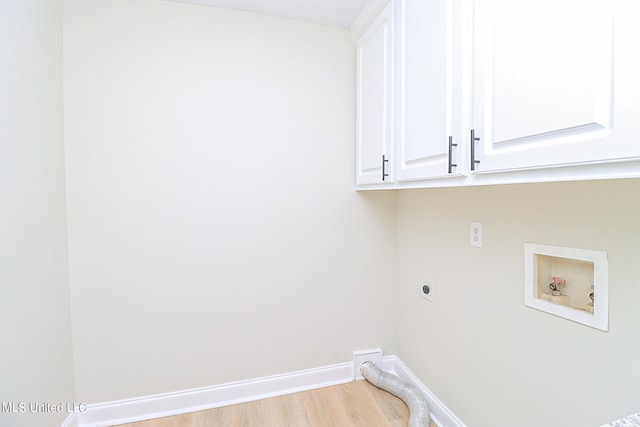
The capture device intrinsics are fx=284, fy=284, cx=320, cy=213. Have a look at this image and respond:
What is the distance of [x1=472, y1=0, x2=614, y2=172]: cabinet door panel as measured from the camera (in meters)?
0.64

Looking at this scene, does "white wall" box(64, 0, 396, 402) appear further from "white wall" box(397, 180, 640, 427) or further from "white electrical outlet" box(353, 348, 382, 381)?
"white wall" box(397, 180, 640, 427)

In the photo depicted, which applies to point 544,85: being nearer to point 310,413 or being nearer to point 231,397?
point 310,413

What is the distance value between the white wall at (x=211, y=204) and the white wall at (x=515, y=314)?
0.45 meters

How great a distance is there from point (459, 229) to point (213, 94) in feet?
5.45

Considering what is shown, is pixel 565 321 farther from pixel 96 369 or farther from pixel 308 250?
pixel 96 369

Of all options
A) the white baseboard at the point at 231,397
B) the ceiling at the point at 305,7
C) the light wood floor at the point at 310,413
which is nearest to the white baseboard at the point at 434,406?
the white baseboard at the point at 231,397

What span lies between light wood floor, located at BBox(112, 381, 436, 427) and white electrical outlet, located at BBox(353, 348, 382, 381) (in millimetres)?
128

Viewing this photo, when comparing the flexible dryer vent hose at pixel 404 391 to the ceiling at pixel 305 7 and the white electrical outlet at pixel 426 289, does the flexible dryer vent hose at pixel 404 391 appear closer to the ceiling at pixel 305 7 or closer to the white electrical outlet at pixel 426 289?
the white electrical outlet at pixel 426 289

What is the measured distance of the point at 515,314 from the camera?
1.21m

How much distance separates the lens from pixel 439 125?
1.12 metres

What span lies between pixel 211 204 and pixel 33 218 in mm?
805

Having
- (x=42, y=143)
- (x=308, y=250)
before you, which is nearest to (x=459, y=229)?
(x=308, y=250)

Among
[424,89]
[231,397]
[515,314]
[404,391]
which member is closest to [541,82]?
[424,89]

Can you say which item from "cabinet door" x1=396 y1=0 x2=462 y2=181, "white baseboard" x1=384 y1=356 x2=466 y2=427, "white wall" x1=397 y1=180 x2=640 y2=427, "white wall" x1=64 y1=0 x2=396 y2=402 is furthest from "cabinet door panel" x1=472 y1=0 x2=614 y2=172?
"white baseboard" x1=384 y1=356 x2=466 y2=427
